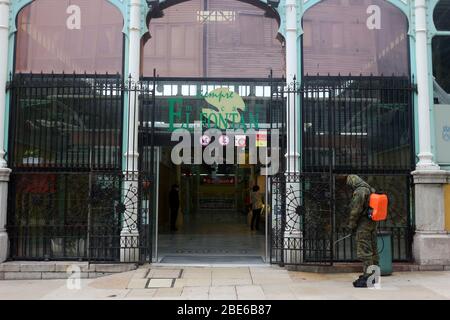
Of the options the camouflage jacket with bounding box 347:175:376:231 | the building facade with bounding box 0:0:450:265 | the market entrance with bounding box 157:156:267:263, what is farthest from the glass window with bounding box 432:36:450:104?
the market entrance with bounding box 157:156:267:263

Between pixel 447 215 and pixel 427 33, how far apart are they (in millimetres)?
3770

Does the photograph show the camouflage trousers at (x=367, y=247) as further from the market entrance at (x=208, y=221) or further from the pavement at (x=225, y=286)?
the market entrance at (x=208, y=221)

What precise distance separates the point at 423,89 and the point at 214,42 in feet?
15.0

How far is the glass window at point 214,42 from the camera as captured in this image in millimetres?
10531

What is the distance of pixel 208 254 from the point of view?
10641 mm

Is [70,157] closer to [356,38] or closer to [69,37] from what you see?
[69,37]

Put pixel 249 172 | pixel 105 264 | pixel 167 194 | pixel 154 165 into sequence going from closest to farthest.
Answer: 1. pixel 105 264
2. pixel 154 165
3. pixel 167 194
4. pixel 249 172

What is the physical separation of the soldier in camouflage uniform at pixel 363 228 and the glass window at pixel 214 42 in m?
3.90

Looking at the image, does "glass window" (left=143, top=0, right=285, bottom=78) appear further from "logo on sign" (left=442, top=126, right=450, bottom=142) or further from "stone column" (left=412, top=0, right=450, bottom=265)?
"logo on sign" (left=442, top=126, right=450, bottom=142)

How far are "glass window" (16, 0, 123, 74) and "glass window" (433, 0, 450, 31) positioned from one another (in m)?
6.75

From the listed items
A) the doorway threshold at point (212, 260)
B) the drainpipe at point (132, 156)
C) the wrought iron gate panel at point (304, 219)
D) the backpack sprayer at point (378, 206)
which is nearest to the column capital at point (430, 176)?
A: the wrought iron gate panel at point (304, 219)

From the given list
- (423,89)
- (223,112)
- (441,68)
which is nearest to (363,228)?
(423,89)

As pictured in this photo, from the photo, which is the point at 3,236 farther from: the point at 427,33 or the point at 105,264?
the point at 427,33

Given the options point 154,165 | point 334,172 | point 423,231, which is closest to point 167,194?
point 154,165
